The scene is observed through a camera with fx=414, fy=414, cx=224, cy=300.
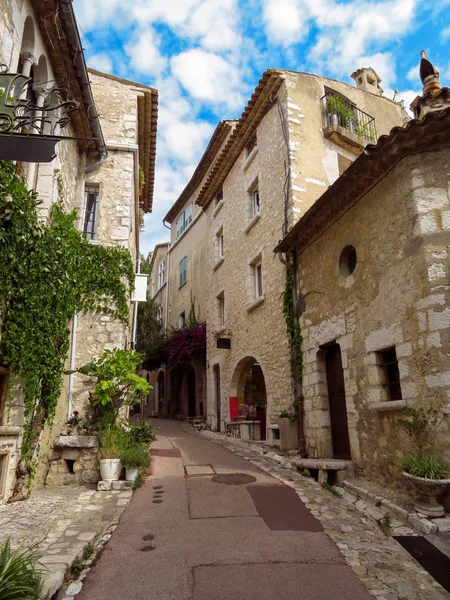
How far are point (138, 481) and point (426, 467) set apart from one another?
12.5ft

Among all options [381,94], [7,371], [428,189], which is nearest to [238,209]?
[381,94]

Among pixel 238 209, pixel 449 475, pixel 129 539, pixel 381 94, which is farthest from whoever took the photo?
pixel 381 94

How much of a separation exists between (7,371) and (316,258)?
5506 mm

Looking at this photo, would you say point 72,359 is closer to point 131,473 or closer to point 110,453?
point 110,453

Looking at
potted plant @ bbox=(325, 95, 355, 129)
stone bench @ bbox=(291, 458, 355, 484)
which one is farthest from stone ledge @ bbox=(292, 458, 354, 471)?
potted plant @ bbox=(325, 95, 355, 129)

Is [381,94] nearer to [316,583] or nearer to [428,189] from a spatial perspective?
[428,189]

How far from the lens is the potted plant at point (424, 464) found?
439 cm

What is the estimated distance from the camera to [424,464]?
15.0 ft

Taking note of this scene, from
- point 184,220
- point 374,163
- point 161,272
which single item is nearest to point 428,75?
point 374,163

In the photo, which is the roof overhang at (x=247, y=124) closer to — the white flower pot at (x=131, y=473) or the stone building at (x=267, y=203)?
the stone building at (x=267, y=203)

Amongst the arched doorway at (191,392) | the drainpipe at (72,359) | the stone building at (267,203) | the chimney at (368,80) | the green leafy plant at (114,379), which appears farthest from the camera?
the arched doorway at (191,392)

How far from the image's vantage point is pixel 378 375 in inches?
Answer: 232

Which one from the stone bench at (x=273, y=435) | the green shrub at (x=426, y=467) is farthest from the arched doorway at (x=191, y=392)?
the green shrub at (x=426, y=467)

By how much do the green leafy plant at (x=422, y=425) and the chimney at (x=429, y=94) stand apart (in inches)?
182
